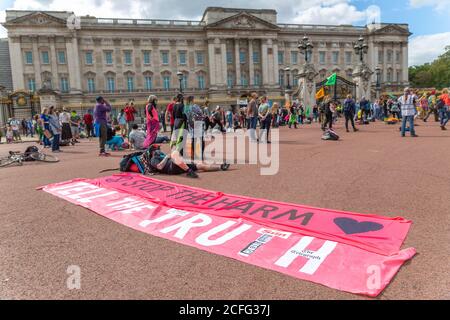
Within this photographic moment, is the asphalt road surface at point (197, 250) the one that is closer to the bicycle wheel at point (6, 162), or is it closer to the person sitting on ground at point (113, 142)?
the bicycle wheel at point (6, 162)

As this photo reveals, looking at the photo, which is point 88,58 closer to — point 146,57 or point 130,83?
point 130,83

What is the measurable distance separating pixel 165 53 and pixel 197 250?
64802 mm

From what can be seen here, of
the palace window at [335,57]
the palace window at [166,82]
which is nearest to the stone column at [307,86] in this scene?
the palace window at [166,82]

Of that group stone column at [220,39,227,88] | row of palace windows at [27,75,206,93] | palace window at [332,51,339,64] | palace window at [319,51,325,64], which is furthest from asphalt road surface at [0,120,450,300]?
palace window at [332,51,339,64]

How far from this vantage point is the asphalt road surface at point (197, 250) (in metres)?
2.80

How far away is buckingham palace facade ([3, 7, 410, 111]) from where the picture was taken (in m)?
57.1

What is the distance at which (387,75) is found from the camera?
77.6 metres

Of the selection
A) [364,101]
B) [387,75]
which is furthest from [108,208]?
[387,75]

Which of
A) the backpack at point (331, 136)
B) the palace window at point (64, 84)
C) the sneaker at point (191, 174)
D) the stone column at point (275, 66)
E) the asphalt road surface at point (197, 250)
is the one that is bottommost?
the asphalt road surface at point (197, 250)

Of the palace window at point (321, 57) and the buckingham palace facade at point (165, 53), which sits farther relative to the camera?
the palace window at point (321, 57)

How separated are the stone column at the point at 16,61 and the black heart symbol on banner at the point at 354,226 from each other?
6458 cm

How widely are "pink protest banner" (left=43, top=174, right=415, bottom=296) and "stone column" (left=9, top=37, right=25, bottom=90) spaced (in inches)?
2402

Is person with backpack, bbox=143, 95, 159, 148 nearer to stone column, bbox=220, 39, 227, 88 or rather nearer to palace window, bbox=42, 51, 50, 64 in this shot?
stone column, bbox=220, 39, 227, 88
